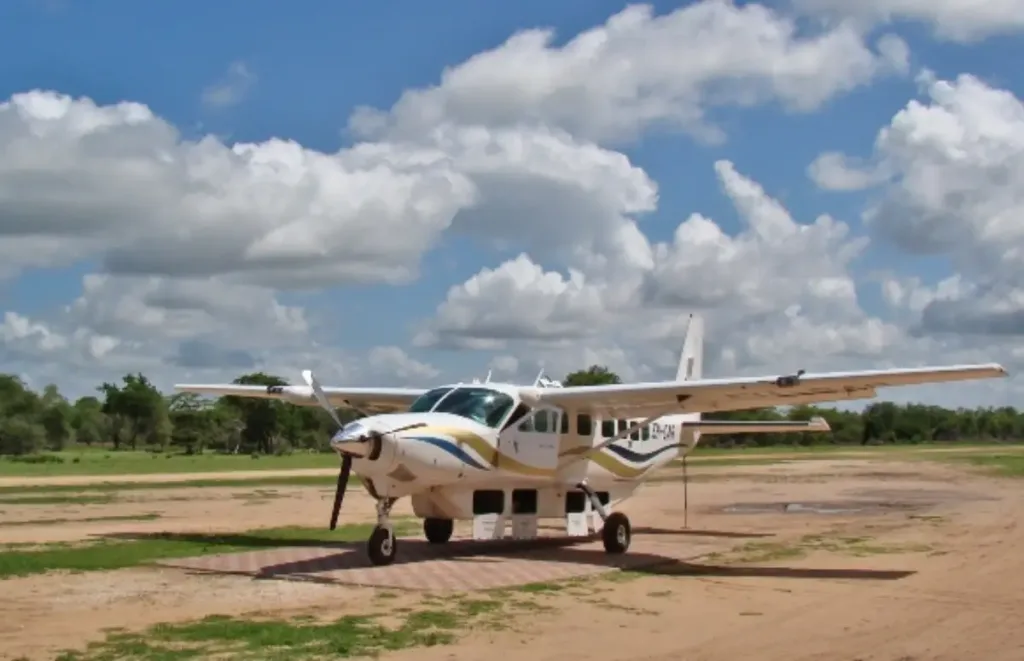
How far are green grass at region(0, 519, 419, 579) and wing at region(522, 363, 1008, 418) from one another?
215 inches

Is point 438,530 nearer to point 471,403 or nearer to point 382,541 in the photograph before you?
point 471,403

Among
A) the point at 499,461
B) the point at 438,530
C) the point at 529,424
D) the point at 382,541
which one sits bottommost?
the point at 438,530

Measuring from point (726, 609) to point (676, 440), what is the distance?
11627 mm

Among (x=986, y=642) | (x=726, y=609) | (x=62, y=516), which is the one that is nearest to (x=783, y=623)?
(x=726, y=609)

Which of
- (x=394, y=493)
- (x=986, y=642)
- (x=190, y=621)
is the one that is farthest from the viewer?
(x=394, y=493)

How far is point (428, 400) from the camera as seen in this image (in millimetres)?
18844

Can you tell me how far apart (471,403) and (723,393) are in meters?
4.30

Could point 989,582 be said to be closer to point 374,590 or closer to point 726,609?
point 726,609

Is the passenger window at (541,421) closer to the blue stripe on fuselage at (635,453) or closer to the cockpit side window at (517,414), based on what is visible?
the cockpit side window at (517,414)

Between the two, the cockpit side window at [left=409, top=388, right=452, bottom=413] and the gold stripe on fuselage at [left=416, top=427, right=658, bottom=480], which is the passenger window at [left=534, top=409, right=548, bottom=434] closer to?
the gold stripe on fuselage at [left=416, top=427, right=658, bottom=480]

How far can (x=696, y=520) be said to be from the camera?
28.2 meters

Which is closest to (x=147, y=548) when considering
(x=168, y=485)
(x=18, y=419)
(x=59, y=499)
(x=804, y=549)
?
(x=804, y=549)

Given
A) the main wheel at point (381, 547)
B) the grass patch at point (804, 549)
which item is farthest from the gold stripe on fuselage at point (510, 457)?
the grass patch at point (804, 549)

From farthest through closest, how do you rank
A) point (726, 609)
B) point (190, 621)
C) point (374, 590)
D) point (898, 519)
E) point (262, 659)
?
point (898, 519)
point (374, 590)
point (726, 609)
point (190, 621)
point (262, 659)
